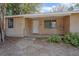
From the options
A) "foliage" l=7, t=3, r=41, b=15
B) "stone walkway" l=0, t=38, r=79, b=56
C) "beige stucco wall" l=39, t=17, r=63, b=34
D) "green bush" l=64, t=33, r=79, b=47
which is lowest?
"stone walkway" l=0, t=38, r=79, b=56

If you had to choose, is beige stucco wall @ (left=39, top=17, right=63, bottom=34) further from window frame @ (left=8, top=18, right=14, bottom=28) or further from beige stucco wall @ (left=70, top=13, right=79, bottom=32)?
window frame @ (left=8, top=18, right=14, bottom=28)

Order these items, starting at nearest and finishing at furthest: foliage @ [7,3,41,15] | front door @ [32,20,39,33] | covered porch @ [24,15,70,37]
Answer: covered porch @ [24,15,70,37], front door @ [32,20,39,33], foliage @ [7,3,41,15]

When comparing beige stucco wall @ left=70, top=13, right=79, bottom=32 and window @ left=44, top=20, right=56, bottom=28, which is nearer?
beige stucco wall @ left=70, top=13, right=79, bottom=32

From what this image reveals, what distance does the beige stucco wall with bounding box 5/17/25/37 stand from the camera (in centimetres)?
1583

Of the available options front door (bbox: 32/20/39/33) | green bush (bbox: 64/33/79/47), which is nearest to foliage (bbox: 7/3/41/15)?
front door (bbox: 32/20/39/33)

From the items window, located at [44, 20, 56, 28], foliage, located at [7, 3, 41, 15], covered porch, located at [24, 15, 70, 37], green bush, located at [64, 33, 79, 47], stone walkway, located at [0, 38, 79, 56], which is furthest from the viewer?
foliage, located at [7, 3, 41, 15]

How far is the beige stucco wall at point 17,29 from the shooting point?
15828 millimetres

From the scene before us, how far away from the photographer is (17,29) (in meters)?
16.0

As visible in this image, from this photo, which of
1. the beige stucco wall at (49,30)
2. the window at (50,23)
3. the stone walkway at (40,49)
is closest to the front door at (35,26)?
the beige stucco wall at (49,30)

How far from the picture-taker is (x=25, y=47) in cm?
1162

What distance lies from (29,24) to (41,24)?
1.29m

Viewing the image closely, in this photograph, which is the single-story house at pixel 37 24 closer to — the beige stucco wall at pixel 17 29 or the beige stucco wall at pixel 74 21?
the beige stucco wall at pixel 17 29

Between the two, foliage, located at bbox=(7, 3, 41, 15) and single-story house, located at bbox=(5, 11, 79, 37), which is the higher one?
foliage, located at bbox=(7, 3, 41, 15)

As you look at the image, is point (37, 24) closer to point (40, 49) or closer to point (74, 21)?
point (74, 21)
